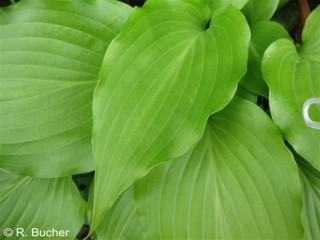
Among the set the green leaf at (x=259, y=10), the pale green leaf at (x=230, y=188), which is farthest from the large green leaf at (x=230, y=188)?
the green leaf at (x=259, y=10)

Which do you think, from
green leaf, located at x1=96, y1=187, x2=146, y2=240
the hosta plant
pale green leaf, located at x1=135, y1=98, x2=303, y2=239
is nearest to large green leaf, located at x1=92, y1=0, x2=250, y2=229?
the hosta plant

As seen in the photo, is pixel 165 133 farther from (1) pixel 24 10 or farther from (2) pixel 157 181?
(1) pixel 24 10

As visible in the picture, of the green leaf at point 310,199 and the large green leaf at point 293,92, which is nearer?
the large green leaf at point 293,92

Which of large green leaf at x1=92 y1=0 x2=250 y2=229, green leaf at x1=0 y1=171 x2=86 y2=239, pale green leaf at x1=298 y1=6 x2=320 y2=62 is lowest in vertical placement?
green leaf at x1=0 y1=171 x2=86 y2=239

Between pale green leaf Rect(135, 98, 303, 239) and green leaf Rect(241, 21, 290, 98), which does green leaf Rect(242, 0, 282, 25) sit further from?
pale green leaf Rect(135, 98, 303, 239)

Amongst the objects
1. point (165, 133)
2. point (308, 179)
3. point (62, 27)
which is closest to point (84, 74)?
point (62, 27)

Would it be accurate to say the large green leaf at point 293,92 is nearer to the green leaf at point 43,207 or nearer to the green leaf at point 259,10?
the green leaf at point 259,10

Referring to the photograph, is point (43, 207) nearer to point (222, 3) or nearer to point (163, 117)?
point (163, 117)
